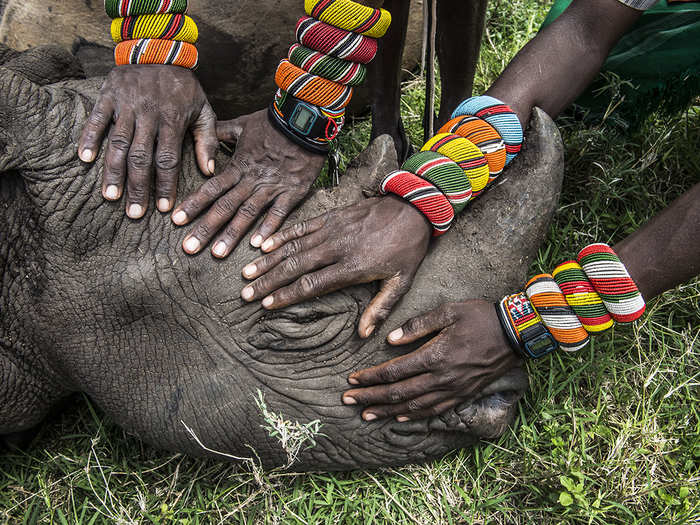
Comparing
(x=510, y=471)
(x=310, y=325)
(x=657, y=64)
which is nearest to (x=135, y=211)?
(x=310, y=325)

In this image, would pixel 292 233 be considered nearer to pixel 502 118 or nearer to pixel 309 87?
pixel 309 87

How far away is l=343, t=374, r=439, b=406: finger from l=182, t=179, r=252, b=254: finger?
0.65 m

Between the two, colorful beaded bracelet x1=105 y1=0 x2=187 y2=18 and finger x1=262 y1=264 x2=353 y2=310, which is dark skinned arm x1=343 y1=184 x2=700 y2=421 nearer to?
finger x1=262 y1=264 x2=353 y2=310

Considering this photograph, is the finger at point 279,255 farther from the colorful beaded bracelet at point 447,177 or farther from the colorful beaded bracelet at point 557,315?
the colorful beaded bracelet at point 557,315

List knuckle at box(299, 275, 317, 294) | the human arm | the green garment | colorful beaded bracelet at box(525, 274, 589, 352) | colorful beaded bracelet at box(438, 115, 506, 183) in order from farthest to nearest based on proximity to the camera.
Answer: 1. the green garment
2. the human arm
3. colorful beaded bracelet at box(438, 115, 506, 183)
4. colorful beaded bracelet at box(525, 274, 589, 352)
5. knuckle at box(299, 275, 317, 294)

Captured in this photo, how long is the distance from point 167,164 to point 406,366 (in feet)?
3.12

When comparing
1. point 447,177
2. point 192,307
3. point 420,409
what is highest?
point 447,177

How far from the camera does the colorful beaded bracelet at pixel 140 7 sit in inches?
78.0

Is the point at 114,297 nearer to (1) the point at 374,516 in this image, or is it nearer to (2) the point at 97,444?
(2) the point at 97,444

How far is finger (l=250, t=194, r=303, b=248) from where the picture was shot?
1.94 meters

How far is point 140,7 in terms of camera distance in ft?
6.52

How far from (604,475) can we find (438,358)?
32.1 inches

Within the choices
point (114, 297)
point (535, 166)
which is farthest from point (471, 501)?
point (114, 297)

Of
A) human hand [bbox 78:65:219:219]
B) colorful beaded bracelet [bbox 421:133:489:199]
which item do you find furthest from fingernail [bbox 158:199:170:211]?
colorful beaded bracelet [bbox 421:133:489:199]
